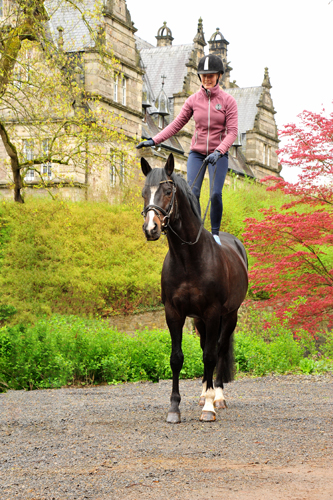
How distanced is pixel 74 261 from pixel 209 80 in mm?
15104

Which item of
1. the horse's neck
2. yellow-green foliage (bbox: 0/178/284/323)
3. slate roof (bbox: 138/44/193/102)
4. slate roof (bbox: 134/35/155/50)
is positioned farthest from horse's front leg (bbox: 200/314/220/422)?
slate roof (bbox: 134/35/155/50)

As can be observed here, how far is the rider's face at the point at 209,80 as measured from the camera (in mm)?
6680

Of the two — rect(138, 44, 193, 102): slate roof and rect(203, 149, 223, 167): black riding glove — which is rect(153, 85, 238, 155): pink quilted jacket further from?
rect(138, 44, 193, 102): slate roof

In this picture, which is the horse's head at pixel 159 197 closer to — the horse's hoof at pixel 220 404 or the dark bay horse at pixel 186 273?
the dark bay horse at pixel 186 273

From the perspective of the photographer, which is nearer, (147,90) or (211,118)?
(211,118)

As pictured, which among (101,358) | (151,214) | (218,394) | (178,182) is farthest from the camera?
(101,358)

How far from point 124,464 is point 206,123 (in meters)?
4.00

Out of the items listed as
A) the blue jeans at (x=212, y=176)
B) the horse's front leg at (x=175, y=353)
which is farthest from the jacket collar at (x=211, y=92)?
the horse's front leg at (x=175, y=353)

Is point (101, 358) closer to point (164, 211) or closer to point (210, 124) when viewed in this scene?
point (210, 124)

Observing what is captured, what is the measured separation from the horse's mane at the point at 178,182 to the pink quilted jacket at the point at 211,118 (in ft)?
2.89

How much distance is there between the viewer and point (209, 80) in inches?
263

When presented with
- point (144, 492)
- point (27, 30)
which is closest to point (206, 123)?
point (144, 492)

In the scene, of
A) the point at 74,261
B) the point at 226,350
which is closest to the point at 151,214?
the point at 226,350

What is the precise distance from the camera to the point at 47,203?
22344 millimetres
